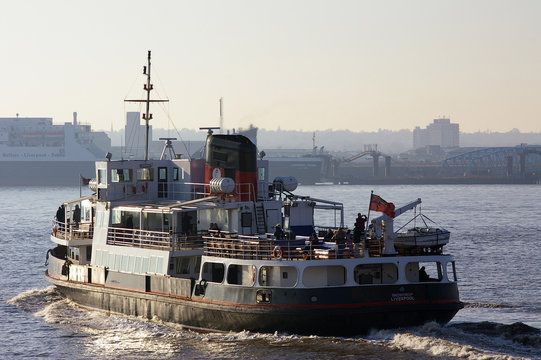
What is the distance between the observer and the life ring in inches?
1249

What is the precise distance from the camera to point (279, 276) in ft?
105

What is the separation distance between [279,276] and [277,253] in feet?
2.72

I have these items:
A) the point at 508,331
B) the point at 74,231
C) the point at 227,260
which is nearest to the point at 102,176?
the point at 74,231

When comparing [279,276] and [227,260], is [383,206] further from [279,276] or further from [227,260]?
[227,260]

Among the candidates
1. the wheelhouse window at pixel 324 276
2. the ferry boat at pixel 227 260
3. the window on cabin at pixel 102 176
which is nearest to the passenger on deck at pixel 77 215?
the ferry boat at pixel 227 260

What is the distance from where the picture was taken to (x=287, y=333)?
31453 mm

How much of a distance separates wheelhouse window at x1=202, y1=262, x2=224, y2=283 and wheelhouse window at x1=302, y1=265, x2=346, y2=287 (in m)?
3.99

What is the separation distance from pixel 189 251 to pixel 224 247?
174 centimetres

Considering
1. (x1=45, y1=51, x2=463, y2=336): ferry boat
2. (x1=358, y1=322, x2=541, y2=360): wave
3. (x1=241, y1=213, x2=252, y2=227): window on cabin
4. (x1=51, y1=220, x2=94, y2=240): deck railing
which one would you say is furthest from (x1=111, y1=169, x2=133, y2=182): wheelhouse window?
(x1=358, y1=322, x2=541, y2=360): wave

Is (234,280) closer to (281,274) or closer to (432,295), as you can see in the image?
(281,274)

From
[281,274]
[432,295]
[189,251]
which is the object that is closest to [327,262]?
[281,274]

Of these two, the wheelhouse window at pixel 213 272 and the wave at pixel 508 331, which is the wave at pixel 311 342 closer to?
the wave at pixel 508 331

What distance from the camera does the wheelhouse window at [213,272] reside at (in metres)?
34.2

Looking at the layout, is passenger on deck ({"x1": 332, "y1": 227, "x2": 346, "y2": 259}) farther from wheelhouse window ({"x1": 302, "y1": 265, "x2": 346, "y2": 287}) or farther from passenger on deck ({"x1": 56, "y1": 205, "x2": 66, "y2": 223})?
passenger on deck ({"x1": 56, "y1": 205, "x2": 66, "y2": 223})
